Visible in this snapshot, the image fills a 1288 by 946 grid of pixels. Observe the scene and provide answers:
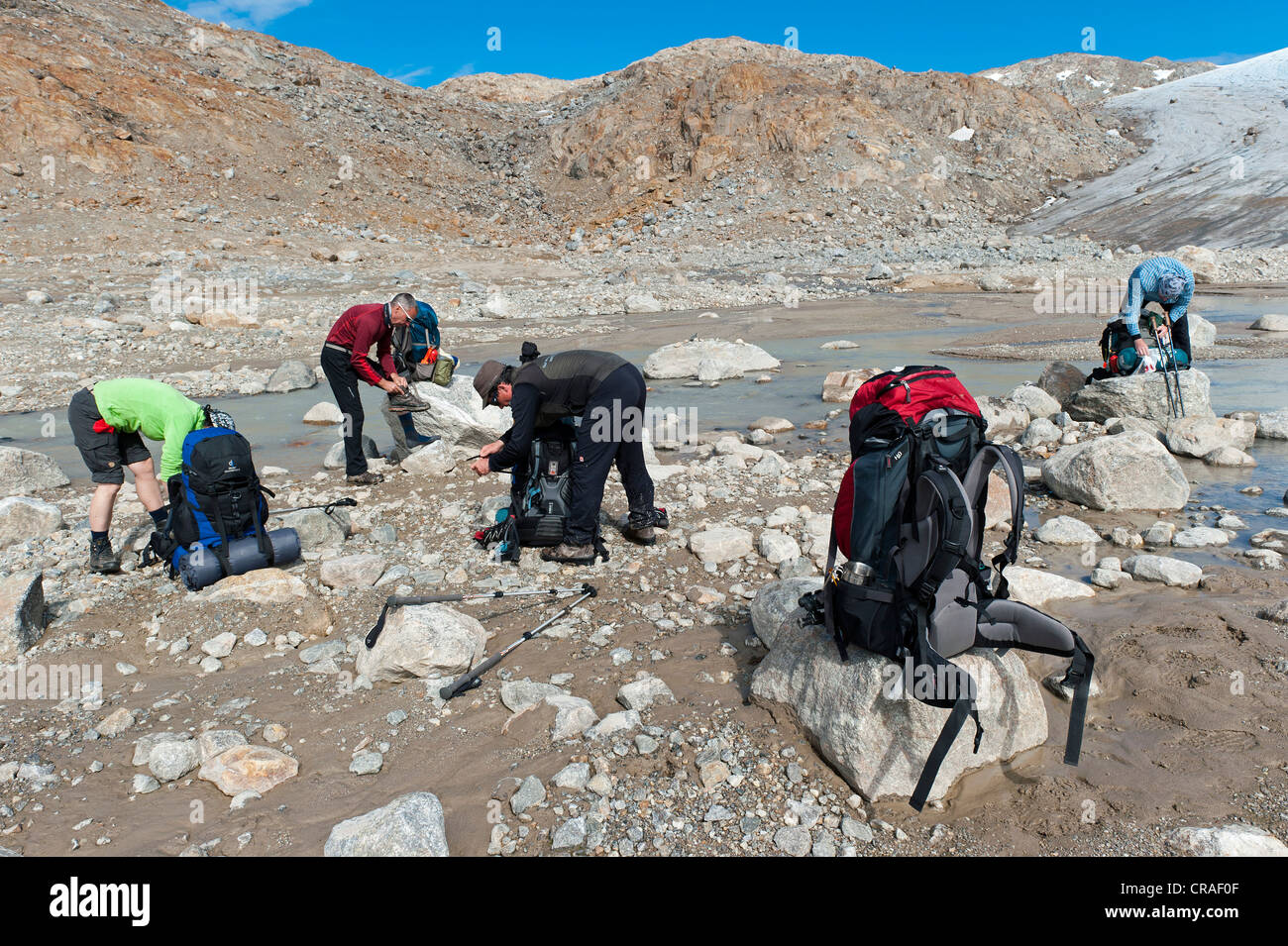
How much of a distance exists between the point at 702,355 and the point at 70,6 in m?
45.2

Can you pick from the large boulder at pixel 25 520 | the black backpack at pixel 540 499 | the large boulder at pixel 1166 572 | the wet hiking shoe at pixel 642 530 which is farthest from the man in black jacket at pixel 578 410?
the large boulder at pixel 25 520

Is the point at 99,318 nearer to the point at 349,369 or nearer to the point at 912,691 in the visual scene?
the point at 349,369

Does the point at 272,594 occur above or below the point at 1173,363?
below

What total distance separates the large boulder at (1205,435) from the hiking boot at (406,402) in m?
7.23

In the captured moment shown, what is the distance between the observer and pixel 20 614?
14.9 feet

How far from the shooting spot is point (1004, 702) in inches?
125

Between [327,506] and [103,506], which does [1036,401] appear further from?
[103,506]

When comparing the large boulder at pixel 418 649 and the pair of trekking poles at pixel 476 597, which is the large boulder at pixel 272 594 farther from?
the large boulder at pixel 418 649

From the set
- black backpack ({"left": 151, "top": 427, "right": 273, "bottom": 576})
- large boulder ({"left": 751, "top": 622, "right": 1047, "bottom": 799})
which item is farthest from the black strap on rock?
black backpack ({"left": 151, "top": 427, "right": 273, "bottom": 576})

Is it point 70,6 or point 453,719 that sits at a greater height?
point 70,6

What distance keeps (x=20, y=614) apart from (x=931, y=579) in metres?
4.93

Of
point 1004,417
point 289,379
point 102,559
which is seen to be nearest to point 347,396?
point 102,559
